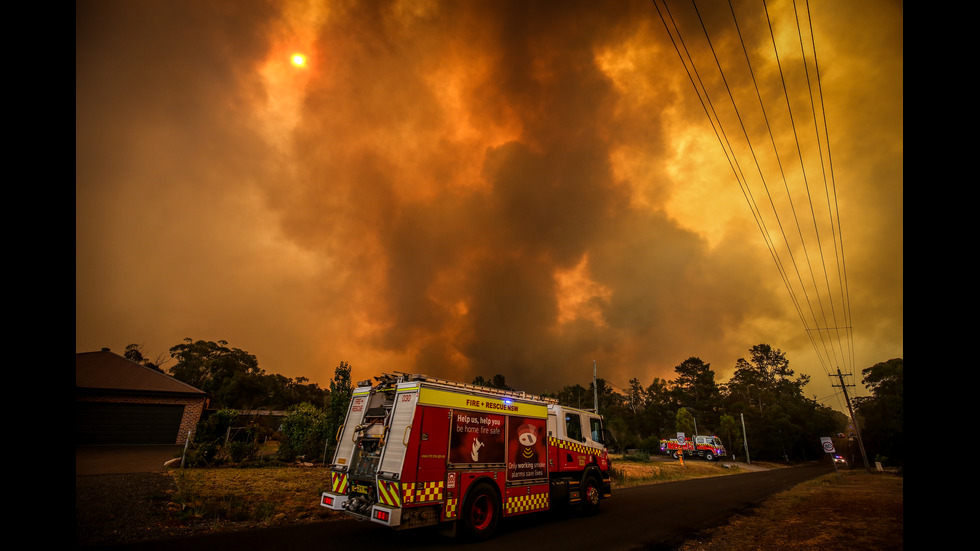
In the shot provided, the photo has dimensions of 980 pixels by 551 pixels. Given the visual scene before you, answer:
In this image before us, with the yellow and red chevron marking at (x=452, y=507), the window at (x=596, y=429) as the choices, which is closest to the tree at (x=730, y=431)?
the window at (x=596, y=429)

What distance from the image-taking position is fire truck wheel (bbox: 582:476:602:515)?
1179 cm

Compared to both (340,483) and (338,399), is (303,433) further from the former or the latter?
(340,483)

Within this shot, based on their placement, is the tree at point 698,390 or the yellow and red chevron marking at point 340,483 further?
the tree at point 698,390

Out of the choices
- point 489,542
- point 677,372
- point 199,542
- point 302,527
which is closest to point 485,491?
point 489,542

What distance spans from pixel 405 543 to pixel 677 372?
3807 inches

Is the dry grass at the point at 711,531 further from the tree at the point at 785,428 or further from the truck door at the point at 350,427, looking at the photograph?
the tree at the point at 785,428

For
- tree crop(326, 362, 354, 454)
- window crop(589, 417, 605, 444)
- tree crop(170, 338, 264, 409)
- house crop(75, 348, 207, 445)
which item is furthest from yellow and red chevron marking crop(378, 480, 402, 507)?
tree crop(170, 338, 264, 409)

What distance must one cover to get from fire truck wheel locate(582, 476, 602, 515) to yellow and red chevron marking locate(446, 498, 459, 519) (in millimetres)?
5186

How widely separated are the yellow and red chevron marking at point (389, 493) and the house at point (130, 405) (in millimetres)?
25122

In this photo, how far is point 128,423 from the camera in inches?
946

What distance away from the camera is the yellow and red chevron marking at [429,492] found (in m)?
7.87

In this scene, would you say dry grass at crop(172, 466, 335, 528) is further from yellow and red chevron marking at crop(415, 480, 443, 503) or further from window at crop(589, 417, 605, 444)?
window at crop(589, 417, 605, 444)

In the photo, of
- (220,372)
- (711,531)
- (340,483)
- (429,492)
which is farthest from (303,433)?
(220,372)
